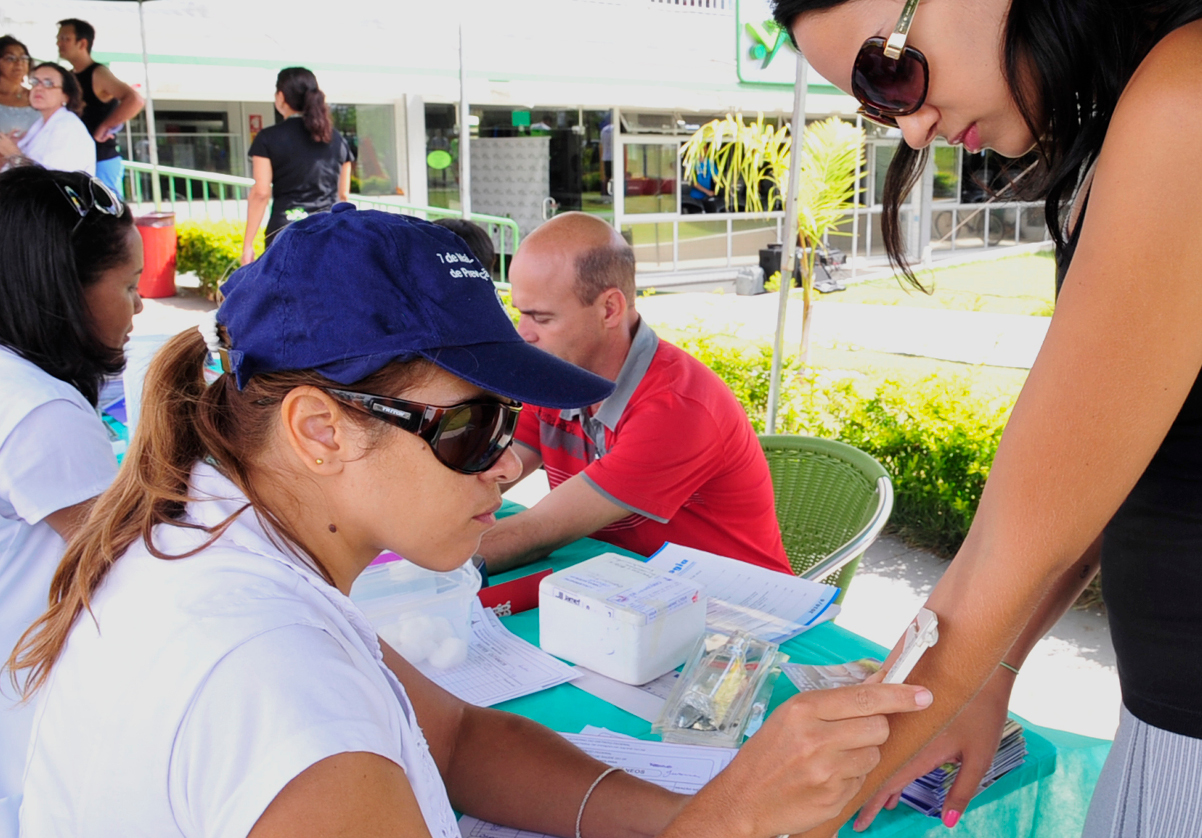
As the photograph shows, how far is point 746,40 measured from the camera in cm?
350

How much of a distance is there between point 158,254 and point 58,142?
429 cm

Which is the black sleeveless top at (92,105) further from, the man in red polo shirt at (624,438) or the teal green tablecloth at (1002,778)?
the teal green tablecloth at (1002,778)

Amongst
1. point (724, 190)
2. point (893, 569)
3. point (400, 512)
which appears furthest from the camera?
point (724, 190)

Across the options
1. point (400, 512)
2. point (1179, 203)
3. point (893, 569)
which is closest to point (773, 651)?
point (400, 512)

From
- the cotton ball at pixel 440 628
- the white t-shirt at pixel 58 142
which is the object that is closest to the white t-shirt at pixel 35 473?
the cotton ball at pixel 440 628

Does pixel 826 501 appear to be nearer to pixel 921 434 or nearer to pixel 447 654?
pixel 447 654

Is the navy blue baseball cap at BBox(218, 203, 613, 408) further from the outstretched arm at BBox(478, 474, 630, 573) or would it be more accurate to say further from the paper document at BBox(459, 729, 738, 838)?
the outstretched arm at BBox(478, 474, 630, 573)

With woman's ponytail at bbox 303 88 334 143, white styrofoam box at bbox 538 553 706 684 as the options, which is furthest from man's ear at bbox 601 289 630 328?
woman's ponytail at bbox 303 88 334 143

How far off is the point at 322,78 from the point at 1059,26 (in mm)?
9664

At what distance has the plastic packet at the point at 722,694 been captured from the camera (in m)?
1.54

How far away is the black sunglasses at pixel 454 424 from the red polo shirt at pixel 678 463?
4.33 feet

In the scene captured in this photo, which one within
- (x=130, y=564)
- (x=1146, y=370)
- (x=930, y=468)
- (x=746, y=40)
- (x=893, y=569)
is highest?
(x=746, y=40)

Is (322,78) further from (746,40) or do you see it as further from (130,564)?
(130,564)

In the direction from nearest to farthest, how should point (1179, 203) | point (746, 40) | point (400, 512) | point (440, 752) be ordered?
point (1179, 203) → point (400, 512) → point (440, 752) → point (746, 40)
